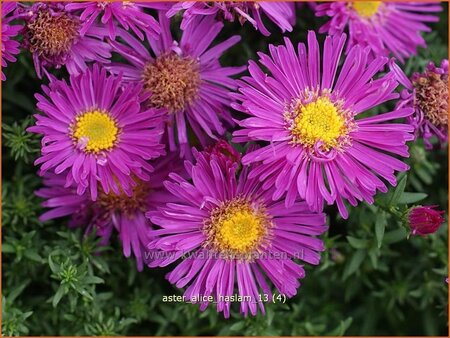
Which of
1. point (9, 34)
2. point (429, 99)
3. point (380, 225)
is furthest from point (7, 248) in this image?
point (429, 99)

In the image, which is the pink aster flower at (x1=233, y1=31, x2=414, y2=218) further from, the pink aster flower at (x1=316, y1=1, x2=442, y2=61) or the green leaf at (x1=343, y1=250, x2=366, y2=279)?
the green leaf at (x1=343, y1=250, x2=366, y2=279)

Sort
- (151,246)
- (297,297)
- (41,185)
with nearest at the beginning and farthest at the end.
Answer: (151,246), (41,185), (297,297)

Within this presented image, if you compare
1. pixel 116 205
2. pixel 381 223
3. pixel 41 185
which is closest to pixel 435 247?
pixel 381 223

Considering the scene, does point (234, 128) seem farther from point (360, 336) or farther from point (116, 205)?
point (360, 336)

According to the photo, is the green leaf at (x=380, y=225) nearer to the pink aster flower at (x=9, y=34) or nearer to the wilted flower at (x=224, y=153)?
the wilted flower at (x=224, y=153)

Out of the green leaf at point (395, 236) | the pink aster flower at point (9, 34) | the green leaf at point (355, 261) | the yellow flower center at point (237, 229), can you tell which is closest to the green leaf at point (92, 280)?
the yellow flower center at point (237, 229)

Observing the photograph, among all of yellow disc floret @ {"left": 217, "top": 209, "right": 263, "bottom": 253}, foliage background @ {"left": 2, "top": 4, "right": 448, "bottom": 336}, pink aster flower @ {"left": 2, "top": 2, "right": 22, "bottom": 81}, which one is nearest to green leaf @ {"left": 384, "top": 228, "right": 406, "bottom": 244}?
foliage background @ {"left": 2, "top": 4, "right": 448, "bottom": 336}
